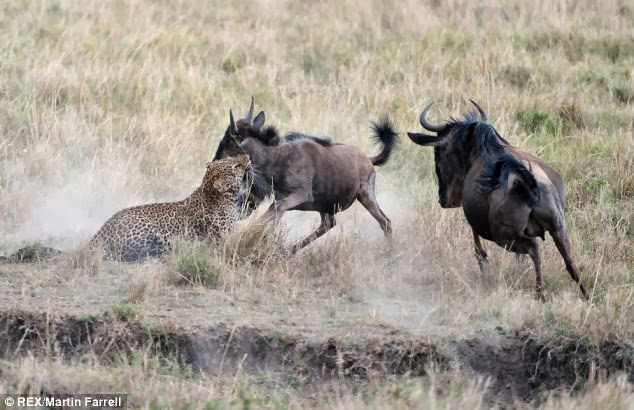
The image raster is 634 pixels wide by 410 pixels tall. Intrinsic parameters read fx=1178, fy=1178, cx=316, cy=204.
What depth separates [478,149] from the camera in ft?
27.2

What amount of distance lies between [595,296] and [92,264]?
3.59m

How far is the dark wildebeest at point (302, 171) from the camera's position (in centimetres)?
990

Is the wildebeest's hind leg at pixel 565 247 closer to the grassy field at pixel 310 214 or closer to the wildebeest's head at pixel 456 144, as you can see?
the grassy field at pixel 310 214

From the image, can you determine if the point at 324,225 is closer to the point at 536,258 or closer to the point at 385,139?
the point at 385,139

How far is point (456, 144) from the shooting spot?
8.56 m

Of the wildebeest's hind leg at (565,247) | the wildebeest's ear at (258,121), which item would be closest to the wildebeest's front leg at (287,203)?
the wildebeest's ear at (258,121)

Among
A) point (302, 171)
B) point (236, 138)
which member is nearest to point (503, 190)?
point (302, 171)

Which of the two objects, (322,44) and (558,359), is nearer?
(558,359)

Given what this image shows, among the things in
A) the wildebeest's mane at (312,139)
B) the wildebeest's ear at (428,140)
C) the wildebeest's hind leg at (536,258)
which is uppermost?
the wildebeest's ear at (428,140)

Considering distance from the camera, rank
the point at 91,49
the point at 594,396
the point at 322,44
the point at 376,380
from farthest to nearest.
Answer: the point at 322,44 < the point at 91,49 < the point at 376,380 < the point at 594,396

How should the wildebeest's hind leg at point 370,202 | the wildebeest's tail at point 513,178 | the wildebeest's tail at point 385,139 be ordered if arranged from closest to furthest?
1. the wildebeest's tail at point 513,178
2. the wildebeest's hind leg at point 370,202
3. the wildebeest's tail at point 385,139

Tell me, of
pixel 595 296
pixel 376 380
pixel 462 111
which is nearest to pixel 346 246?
pixel 595 296

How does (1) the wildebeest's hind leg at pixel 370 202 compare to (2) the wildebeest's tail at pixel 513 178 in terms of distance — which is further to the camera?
(1) the wildebeest's hind leg at pixel 370 202

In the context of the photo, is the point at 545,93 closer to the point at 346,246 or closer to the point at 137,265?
the point at 346,246
